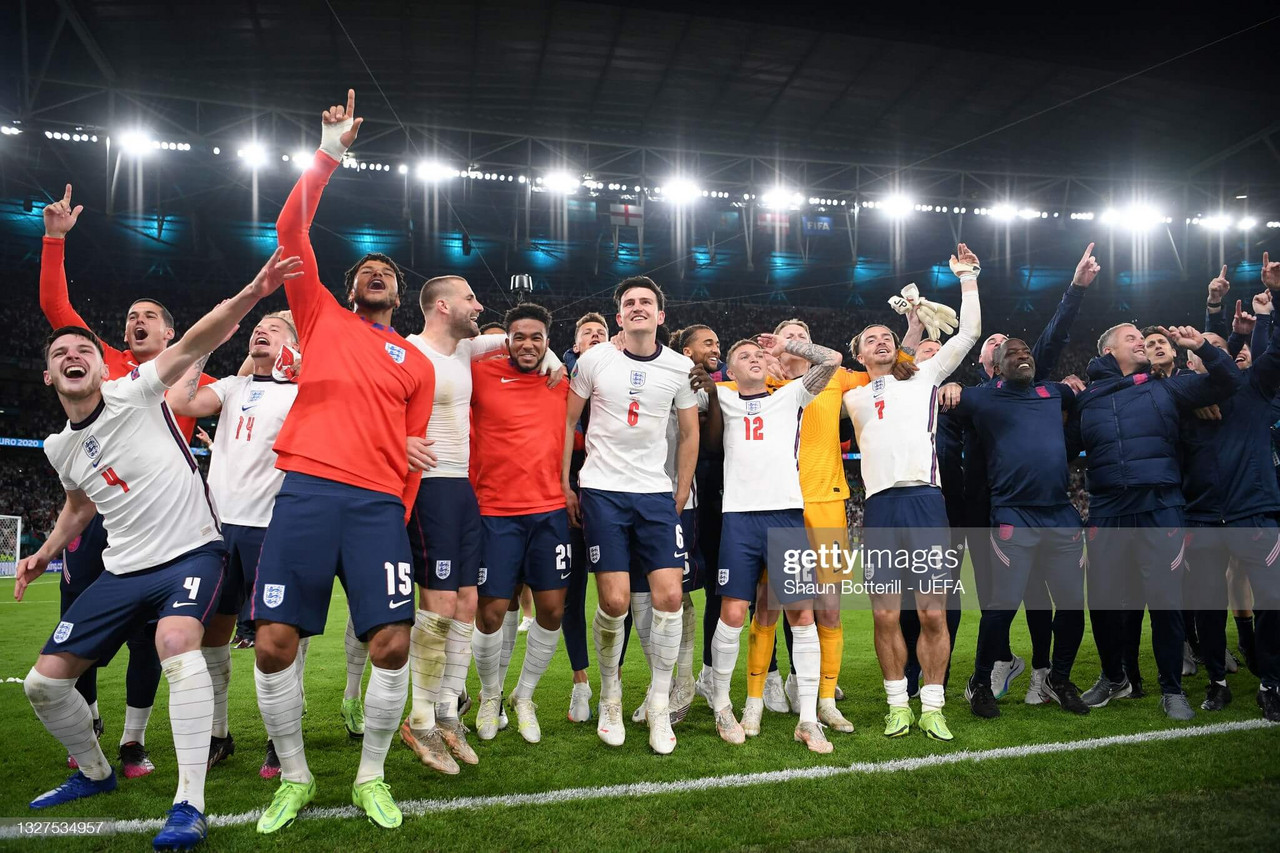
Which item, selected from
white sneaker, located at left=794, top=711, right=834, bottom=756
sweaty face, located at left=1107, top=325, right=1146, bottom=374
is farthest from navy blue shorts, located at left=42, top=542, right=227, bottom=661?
sweaty face, located at left=1107, top=325, right=1146, bottom=374

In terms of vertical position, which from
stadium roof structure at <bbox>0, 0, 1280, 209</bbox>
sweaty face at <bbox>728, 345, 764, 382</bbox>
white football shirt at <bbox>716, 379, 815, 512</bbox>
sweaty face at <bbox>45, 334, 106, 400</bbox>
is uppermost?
stadium roof structure at <bbox>0, 0, 1280, 209</bbox>

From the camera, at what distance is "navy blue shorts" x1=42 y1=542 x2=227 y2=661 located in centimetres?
352

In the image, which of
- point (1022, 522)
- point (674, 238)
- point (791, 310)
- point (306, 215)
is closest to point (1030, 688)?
point (1022, 522)

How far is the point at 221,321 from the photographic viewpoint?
356 centimetres

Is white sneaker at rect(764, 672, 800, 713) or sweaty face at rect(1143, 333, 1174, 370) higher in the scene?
sweaty face at rect(1143, 333, 1174, 370)

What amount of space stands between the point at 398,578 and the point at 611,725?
6.04 feet

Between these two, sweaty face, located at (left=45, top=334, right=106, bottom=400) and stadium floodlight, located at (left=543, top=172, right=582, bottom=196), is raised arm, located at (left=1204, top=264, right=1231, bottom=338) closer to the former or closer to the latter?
sweaty face, located at (left=45, top=334, right=106, bottom=400)

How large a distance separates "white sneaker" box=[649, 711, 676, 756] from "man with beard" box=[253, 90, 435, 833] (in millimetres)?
Answer: 1553

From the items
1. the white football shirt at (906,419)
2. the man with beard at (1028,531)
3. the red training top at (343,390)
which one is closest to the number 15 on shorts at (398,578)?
the red training top at (343,390)

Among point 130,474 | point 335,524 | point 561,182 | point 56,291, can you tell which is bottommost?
point 335,524

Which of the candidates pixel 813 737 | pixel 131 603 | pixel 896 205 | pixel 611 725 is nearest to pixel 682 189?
pixel 896 205

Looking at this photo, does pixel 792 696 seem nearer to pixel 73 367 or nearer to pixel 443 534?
pixel 443 534

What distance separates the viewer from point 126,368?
5.04 meters

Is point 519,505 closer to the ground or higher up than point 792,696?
higher up
